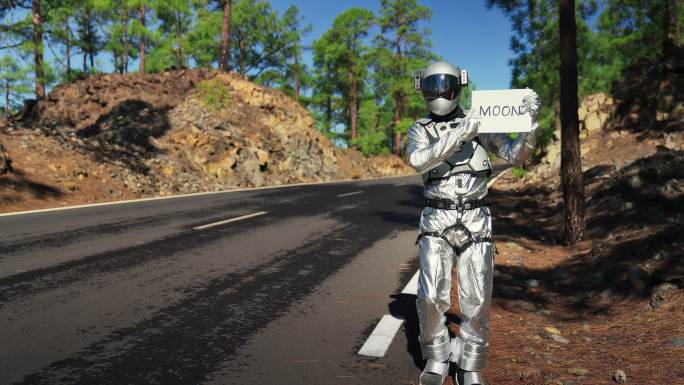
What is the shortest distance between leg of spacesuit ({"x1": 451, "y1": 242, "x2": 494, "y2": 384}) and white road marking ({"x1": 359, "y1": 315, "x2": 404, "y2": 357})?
2.36 feet

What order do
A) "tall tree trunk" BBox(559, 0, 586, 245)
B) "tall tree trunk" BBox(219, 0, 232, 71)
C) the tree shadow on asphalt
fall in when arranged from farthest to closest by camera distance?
"tall tree trunk" BBox(219, 0, 232, 71), "tall tree trunk" BBox(559, 0, 586, 245), the tree shadow on asphalt

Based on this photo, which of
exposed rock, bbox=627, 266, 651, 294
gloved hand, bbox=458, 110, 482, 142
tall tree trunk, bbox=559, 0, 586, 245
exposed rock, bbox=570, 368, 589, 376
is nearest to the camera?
gloved hand, bbox=458, 110, 482, 142

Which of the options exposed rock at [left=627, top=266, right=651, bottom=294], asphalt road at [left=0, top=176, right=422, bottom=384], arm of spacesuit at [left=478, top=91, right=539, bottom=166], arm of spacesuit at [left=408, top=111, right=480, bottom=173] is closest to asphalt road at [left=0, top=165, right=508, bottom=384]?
asphalt road at [left=0, top=176, right=422, bottom=384]

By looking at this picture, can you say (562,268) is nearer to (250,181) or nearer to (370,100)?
(250,181)

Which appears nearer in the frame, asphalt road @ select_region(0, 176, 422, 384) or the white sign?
the white sign

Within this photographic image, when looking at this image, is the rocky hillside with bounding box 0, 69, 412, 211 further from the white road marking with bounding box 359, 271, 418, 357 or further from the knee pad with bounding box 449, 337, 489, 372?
the knee pad with bounding box 449, 337, 489, 372

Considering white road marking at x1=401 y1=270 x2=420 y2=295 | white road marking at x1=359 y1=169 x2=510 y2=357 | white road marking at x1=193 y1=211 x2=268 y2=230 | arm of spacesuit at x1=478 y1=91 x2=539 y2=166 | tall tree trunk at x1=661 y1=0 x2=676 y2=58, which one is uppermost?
tall tree trunk at x1=661 y1=0 x2=676 y2=58

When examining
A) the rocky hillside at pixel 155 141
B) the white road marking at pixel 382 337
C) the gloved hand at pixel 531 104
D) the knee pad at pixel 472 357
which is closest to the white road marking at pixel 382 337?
the white road marking at pixel 382 337

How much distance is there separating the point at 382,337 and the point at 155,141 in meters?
20.1

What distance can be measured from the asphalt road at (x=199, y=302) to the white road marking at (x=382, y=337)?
0.21 ft

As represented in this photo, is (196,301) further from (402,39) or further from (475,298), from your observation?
(402,39)

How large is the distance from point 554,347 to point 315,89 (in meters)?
53.0

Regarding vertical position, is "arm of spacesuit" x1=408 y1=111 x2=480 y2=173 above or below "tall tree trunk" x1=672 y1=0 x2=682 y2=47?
below

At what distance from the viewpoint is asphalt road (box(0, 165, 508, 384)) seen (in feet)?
10.9
